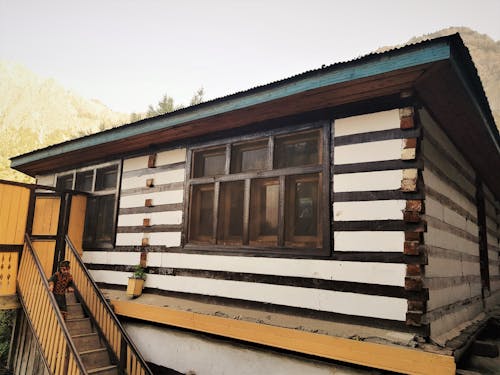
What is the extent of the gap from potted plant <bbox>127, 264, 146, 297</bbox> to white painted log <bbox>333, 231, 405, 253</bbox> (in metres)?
3.94

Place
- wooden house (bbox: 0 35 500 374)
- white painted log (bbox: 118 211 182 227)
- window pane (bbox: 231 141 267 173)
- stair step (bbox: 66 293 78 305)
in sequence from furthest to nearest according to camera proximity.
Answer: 1. stair step (bbox: 66 293 78 305)
2. white painted log (bbox: 118 211 182 227)
3. window pane (bbox: 231 141 267 173)
4. wooden house (bbox: 0 35 500 374)

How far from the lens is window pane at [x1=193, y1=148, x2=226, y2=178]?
6.09 meters

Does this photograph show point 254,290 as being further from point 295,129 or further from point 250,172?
point 295,129

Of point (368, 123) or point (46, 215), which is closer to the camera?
point (368, 123)

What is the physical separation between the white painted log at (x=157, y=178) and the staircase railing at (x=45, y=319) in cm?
222

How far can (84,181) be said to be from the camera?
8844 millimetres

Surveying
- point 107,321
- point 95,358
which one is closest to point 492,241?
point 107,321

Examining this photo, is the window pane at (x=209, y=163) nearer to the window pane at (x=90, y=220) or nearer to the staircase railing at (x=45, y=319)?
the staircase railing at (x=45, y=319)

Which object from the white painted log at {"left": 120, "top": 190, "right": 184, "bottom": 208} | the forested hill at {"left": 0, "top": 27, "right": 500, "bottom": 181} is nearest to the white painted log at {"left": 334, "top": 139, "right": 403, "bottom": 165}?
the white painted log at {"left": 120, "top": 190, "right": 184, "bottom": 208}

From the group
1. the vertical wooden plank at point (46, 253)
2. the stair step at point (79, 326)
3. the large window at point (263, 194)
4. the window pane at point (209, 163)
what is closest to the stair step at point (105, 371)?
the stair step at point (79, 326)

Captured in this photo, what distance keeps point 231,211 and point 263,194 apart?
2.38 feet

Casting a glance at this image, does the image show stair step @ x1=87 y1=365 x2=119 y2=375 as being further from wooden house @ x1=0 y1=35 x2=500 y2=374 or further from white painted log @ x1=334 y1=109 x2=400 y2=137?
white painted log @ x1=334 y1=109 x2=400 y2=137

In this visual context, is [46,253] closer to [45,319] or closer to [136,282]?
[45,319]

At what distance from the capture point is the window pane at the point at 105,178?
8.19 m
